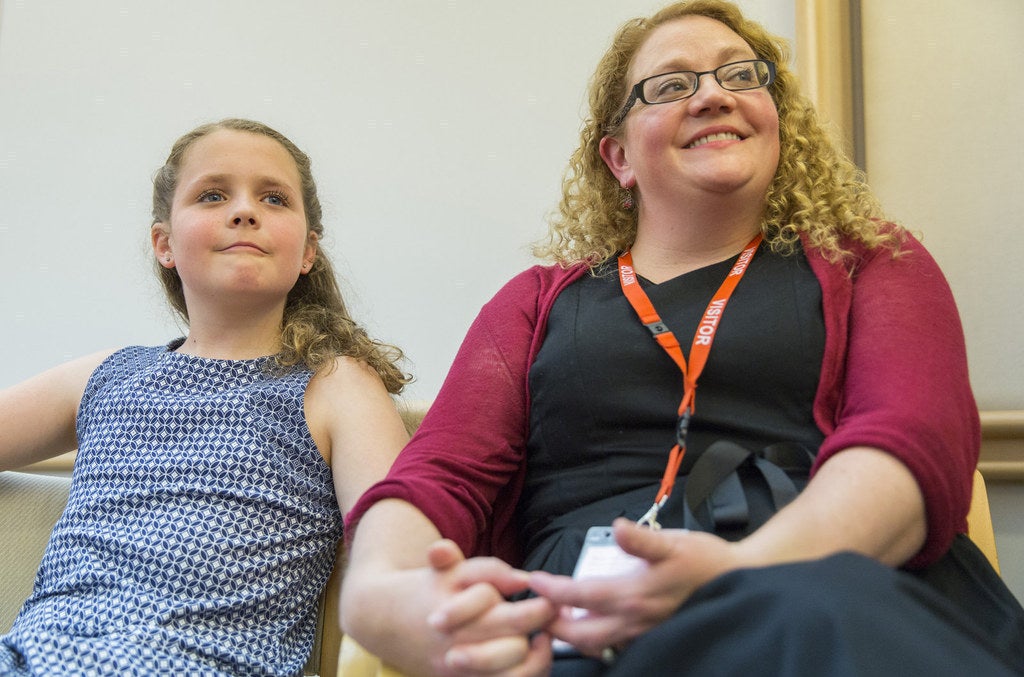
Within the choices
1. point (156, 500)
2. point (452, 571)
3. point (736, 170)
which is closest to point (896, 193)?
point (736, 170)

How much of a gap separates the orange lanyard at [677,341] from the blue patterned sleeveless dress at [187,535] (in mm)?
593

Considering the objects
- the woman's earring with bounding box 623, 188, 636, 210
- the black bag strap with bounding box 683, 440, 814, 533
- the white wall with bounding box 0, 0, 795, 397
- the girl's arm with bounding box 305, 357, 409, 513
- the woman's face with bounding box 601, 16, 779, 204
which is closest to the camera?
the black bag strap with bounding box 683, 440, 814, 533

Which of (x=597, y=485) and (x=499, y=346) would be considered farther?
(x=499, y=346)

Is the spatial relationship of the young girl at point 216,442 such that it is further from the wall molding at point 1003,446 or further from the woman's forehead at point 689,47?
the wall molding at point 1003,446

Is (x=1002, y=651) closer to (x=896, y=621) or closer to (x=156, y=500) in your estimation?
(x=896, y=621)

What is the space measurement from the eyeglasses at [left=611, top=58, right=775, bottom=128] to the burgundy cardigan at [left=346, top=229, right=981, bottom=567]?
0.90ft

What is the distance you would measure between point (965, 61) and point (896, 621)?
4.67ft

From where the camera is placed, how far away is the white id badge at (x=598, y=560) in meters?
0.94

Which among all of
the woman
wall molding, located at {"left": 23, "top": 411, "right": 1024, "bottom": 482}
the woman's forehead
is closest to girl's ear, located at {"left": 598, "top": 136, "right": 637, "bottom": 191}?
the woman

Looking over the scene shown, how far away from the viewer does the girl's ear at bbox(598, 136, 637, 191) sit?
5.08 ft

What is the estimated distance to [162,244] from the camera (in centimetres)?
183

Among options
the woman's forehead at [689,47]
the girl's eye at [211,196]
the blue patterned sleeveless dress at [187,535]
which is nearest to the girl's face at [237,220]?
the girl's eye at [211,196]

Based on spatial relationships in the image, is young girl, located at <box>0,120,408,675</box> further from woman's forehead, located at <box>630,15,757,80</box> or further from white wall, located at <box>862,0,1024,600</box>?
white wall, located at <box>862,0,1024,600</box>

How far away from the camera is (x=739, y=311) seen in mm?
1256
